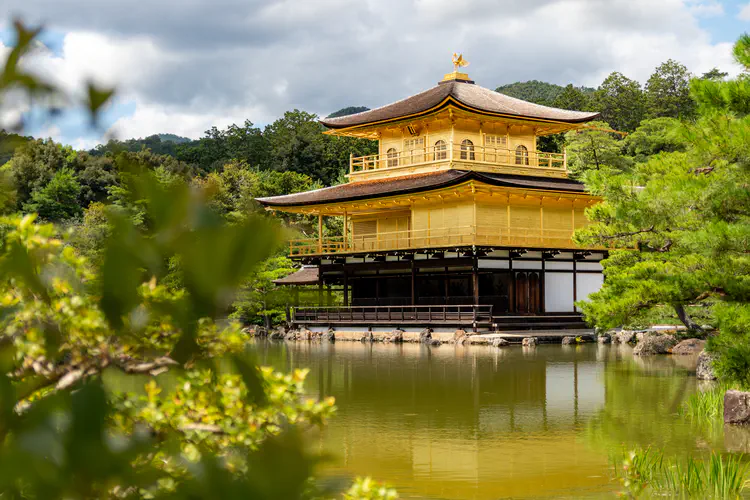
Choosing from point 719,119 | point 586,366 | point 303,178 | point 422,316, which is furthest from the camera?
point 303,178

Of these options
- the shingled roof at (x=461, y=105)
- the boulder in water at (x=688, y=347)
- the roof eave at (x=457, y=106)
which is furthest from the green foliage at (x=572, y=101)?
the boulder in water at (x=688, y=347)

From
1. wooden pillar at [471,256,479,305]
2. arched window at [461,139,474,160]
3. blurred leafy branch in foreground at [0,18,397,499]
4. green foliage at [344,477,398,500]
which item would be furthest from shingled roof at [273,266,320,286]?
blurred leafy branch in foreground at [0,18,397,499]

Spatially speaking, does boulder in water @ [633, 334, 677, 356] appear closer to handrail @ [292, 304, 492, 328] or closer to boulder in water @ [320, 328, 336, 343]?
handrail @ [292, 304, 492, 328]

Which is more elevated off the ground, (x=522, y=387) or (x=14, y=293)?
(x=14, y=293)

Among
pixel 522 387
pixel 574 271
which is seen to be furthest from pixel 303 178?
pixel 522 387

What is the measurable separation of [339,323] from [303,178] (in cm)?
1450

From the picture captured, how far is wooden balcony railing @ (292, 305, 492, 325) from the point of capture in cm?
2509

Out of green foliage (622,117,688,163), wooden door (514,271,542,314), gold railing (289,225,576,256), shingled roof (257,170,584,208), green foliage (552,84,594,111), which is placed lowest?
wooden door (514,271,542,314)

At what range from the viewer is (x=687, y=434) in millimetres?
8859

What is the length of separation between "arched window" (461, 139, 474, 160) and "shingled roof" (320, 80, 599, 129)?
4.50 feet

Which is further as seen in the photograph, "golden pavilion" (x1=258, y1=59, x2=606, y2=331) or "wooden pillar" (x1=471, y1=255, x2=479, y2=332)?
"golden pavilion" (x1=258, y1=59, x2=606, y2=331)

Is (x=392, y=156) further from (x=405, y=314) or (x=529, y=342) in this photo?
(x=529, y=342)

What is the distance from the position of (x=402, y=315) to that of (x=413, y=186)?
4200 millimetres

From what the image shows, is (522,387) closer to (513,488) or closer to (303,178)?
(513,488)
